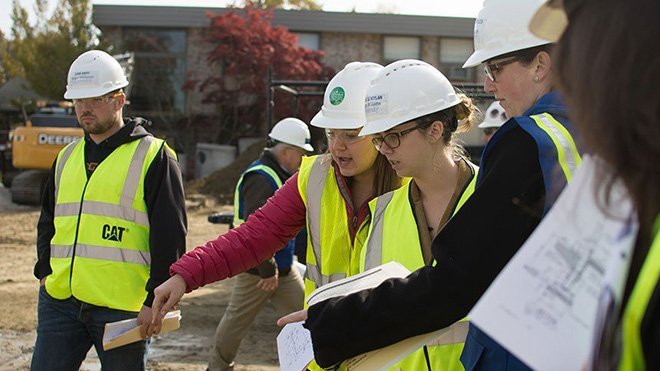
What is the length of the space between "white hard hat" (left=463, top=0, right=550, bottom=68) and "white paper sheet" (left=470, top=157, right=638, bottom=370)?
4.23 ft

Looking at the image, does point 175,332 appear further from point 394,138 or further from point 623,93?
point 623,93

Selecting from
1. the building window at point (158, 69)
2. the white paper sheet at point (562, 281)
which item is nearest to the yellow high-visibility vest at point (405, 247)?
the white paper sheet at point (562, 281)

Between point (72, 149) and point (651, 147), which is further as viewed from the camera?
point (72, 149)

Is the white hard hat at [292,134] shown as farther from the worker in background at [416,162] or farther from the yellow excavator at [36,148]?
the yellow excavator at [36,148]

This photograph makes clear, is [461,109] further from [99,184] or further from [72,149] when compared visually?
[72,149]

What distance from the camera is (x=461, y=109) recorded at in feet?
10.2

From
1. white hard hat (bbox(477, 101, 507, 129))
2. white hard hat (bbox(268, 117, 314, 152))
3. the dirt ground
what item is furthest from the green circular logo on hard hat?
white hard hat (bbox(477, 101, 507, 129))

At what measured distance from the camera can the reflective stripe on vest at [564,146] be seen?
2.00m

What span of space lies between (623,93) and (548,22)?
388 mm

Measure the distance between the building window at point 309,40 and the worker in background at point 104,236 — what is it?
73.8 ft

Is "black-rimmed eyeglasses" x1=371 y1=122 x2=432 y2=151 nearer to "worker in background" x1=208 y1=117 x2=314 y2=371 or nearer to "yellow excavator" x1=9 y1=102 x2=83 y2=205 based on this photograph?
"worker in background" x1=208 y1=117 x2=314 y2=371

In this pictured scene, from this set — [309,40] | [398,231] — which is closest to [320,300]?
[398,231]

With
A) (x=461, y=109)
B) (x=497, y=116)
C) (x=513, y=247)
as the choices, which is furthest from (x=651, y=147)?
(x=497, y=116)

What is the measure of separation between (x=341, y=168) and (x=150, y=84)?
23.7 metres
